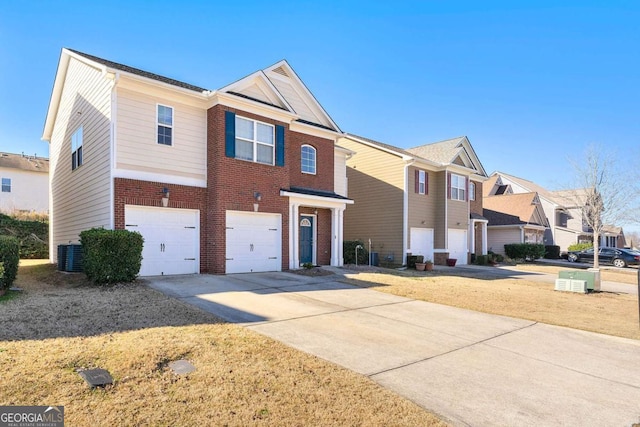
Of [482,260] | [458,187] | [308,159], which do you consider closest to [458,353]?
[308,159]

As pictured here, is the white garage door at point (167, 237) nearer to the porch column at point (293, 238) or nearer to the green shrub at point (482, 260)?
the porch column at point (293, 238)

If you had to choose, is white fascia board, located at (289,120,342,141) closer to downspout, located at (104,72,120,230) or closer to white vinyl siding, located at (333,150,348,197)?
white vinyl siding, located at (333,150,348,197)

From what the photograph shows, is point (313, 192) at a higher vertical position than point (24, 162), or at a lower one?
lower

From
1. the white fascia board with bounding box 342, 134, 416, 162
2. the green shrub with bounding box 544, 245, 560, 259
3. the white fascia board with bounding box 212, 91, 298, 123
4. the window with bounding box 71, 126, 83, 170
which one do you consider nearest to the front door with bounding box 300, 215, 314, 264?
the white fascia board with bounding box 212, 91, 298, 123

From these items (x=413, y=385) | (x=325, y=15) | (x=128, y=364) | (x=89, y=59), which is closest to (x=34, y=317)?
(x=128, y=364)

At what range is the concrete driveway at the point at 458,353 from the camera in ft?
13.8

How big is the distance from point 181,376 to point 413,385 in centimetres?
279

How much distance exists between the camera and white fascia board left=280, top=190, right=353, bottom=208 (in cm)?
1534

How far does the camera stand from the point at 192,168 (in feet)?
44.1

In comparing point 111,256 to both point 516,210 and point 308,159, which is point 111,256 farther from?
point 516,210

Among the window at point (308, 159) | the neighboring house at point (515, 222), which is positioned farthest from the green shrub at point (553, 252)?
the window at point (308, 159)

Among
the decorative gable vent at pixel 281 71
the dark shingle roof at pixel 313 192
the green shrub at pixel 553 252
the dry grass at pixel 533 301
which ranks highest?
the decorative gable vent at pixel 281 71

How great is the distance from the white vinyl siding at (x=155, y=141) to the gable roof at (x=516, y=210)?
2972 cm

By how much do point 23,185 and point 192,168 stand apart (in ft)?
92.5
